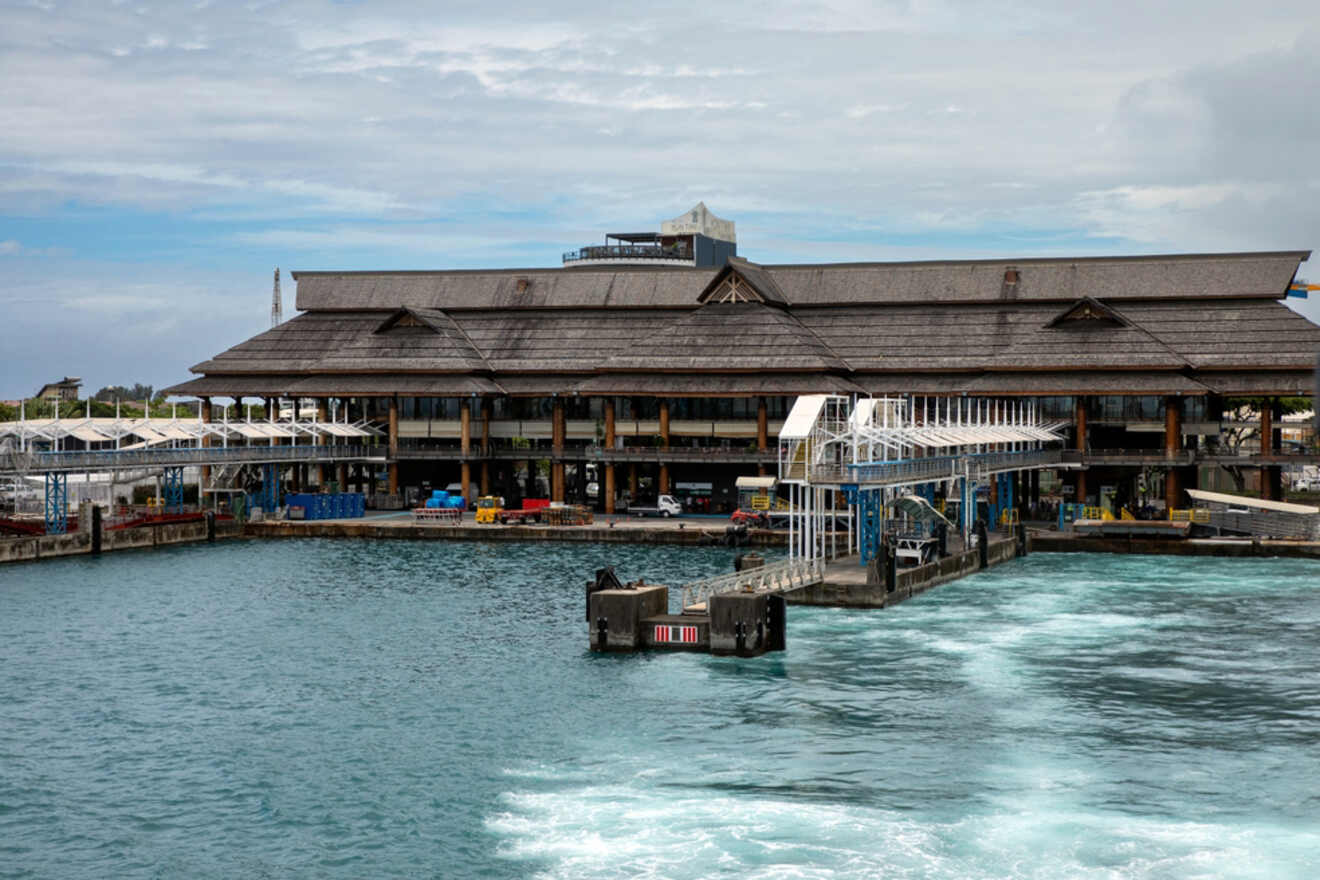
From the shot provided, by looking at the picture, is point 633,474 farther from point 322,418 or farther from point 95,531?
point 95,531

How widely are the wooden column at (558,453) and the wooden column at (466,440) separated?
22.4 ft

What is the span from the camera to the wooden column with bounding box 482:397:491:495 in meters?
127

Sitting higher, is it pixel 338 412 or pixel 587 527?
pixel 338 412

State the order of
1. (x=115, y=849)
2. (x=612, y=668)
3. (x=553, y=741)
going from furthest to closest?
(x=612, y=668), (x=553, y=741), (x=115, y=849)

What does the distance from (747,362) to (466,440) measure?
934 inches

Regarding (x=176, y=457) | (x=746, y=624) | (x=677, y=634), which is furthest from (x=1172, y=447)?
(x=176, y=457)

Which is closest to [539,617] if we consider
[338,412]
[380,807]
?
[380,807]

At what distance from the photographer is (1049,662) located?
59.3m

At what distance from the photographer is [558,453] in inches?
4857

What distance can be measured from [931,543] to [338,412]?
223ft

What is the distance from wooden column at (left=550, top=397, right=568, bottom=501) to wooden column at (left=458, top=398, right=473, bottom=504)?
6840 mm

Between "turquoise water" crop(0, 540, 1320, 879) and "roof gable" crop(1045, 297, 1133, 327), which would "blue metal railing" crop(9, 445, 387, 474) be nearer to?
"turquoise water" crop(0, 540, 1320, 879)

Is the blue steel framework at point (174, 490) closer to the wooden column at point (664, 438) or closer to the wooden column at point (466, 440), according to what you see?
the wooden column at point (466, 440)

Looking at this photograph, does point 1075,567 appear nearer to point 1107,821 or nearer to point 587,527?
point 587,527
